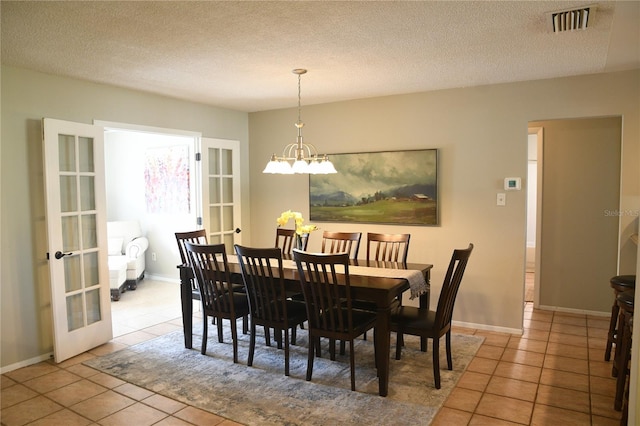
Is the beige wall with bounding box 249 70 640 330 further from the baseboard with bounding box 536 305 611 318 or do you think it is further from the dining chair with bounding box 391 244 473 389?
the dining chair with bounding box 391 244 473 389

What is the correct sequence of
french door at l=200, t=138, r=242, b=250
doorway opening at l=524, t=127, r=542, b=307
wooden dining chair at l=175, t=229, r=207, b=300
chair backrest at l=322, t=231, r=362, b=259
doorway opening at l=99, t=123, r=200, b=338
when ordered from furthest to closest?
doorway opening at l=99, t=123, r=200, b=338 → french door at l=200, t=138, r=242, b=250 → doorway opening at l=524, t=127, r=542, b=307 → chair backrest at l=322, t=231, r=362, b=259 → wooden dining chair at l=175, t=229, r=207, b=300

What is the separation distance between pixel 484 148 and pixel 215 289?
2853 mm

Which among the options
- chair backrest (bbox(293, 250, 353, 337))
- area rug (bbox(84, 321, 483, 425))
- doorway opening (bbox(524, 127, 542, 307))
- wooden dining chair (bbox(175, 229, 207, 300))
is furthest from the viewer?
doorway opening (bbox(524, 127, 542, 307))

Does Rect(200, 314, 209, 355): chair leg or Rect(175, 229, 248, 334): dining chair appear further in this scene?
Rect(175, 229, 248, 334): dining chair

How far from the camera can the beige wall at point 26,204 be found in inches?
135

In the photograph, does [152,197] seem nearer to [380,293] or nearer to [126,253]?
[126,253]

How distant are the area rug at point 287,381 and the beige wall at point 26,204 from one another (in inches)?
23.1

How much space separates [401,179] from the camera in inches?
185

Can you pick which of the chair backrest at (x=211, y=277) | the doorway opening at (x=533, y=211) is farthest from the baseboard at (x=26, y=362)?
the doorway opening at (x=533, y=211)

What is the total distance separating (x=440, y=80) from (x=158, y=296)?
4.31 m

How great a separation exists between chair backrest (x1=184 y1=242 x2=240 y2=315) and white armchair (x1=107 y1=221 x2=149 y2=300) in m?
2.46

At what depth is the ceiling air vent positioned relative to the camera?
2.46 meters

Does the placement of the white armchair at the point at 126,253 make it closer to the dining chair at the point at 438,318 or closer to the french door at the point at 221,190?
the french door at the point at 221,190

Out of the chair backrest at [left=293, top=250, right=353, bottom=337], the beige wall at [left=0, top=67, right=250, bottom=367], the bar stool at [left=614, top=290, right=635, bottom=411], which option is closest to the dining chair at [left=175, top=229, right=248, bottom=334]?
the beige wall at [left=0, top=67, right=250, bottom=367]
